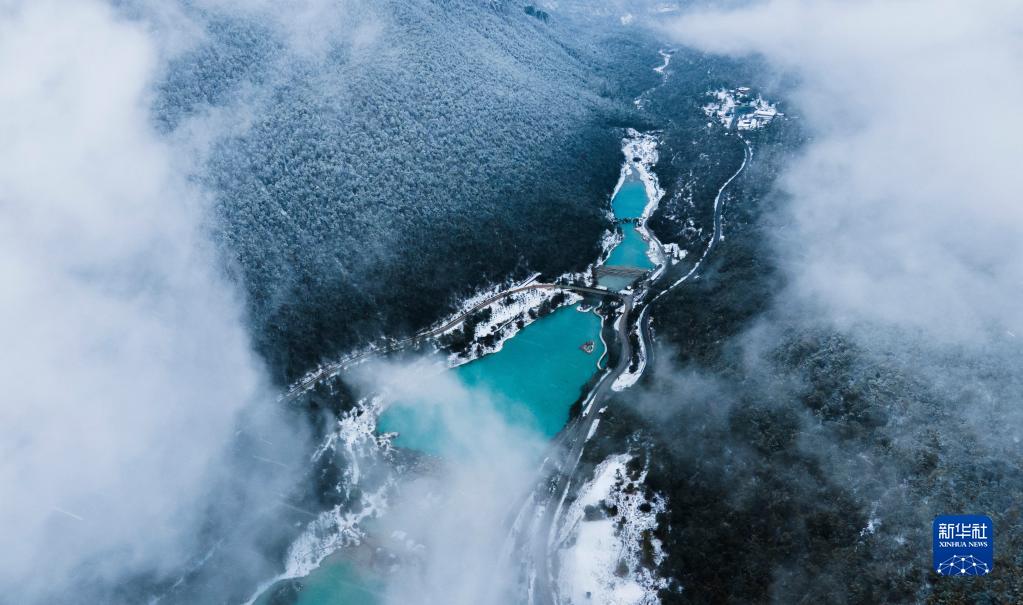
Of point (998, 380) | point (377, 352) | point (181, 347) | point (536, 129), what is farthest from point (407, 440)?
point (536, 129)

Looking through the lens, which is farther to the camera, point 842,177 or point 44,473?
point 842,177

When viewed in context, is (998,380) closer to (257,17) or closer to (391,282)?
(391,282)

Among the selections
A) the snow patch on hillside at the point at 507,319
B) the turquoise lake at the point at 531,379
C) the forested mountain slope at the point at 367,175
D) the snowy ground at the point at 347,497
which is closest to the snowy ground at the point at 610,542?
the turquoise lake at the point at 531,379

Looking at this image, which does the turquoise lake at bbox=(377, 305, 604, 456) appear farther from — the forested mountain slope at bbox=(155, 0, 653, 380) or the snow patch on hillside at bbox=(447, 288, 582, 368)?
the forested mountain slope at bbox=(155, 0, 653, 380)

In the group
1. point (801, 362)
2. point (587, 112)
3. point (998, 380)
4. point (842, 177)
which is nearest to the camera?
point (998, 380)

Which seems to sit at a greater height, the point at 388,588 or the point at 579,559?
the point at 579,559

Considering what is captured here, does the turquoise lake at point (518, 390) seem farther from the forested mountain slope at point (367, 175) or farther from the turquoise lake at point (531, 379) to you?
the forested mountain slope at point (367, 175)

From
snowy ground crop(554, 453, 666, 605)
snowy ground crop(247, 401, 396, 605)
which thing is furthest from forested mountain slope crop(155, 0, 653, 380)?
snowy ground crop(554, 453, 666, 605)
